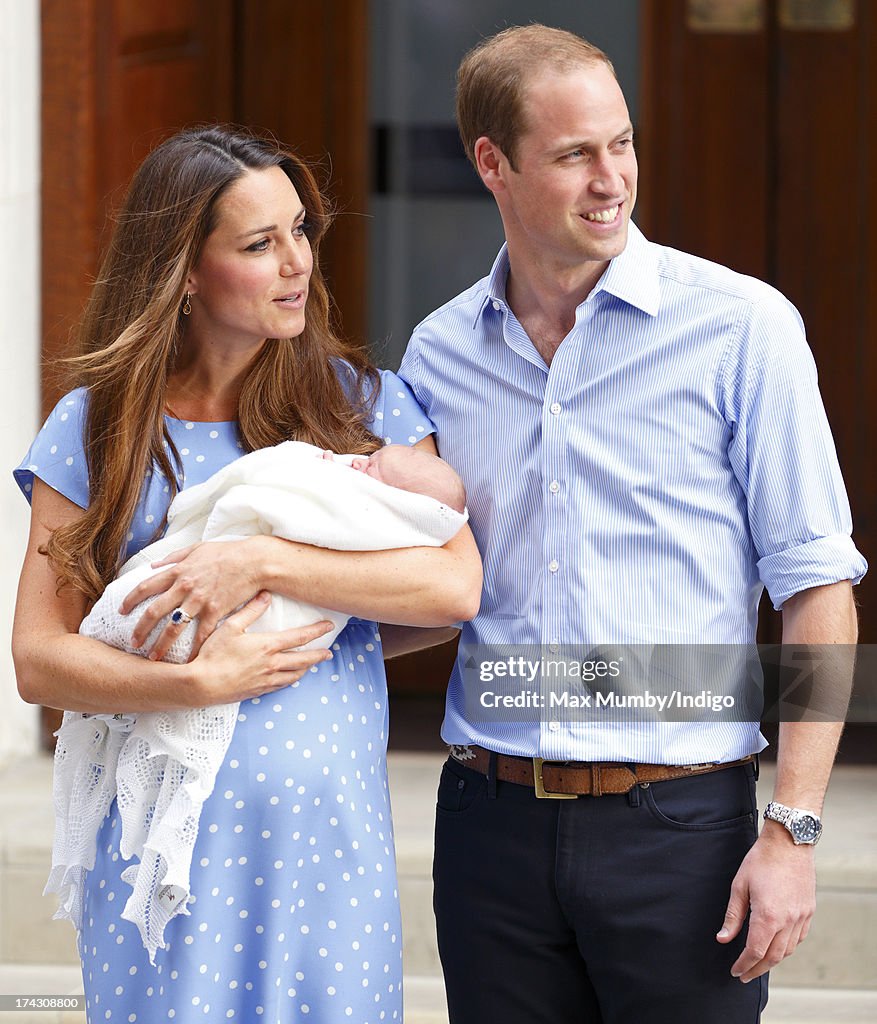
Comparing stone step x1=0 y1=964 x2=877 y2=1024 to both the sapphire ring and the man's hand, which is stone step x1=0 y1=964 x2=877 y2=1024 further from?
the sapphire ring

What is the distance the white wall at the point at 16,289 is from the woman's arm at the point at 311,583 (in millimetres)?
2244

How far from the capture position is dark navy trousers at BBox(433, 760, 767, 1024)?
5.77 ft

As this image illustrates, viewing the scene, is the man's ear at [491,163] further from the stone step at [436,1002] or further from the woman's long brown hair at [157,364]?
the stone step at [436,1002]

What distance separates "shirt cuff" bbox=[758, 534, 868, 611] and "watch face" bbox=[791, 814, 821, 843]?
26cm

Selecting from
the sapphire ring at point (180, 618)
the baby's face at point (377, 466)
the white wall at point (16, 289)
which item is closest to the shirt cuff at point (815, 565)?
the baby's face at point (377, 466)

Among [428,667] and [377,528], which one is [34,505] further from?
[428,667]

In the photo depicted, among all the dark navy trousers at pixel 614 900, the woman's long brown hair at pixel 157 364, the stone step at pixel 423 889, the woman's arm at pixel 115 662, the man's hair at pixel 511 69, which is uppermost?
the man's hair at pixel 511 69

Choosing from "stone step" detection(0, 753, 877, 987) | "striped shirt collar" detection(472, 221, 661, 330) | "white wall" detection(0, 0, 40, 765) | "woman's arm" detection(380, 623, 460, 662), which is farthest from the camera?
"white wall" detection(0, 0, 40, 765)

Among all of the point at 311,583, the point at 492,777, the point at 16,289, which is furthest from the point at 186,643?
the point at 16,289

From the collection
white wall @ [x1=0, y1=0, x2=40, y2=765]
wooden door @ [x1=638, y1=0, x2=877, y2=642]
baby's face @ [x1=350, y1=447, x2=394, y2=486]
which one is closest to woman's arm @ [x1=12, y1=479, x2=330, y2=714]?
baby's face @ [x1=350, y1=447, x2=394, y2=486]

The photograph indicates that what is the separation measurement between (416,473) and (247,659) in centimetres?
31

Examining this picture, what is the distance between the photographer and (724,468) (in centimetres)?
177

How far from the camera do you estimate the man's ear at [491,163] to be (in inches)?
72.1

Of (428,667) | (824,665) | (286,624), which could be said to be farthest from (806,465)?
(428,667)
